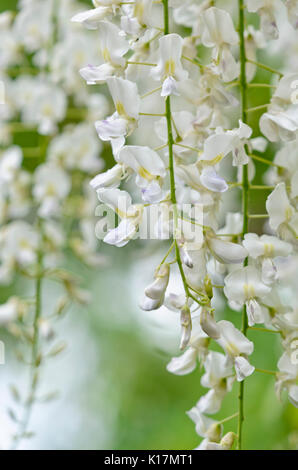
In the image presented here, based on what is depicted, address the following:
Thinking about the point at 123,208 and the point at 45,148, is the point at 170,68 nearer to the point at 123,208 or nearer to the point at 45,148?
the point at 123,208

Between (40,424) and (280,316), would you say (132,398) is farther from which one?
(280,316)

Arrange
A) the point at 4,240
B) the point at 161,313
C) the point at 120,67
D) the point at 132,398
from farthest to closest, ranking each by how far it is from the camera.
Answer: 1. the point at 132,398
2. the point at 161,313
3. the point at 4,240
4. the point at 120,67

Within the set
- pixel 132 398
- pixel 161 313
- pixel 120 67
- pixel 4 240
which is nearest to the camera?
pixel 120 67

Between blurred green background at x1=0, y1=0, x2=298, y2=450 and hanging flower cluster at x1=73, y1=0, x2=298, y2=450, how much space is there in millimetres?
431

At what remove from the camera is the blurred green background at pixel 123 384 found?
101 cm

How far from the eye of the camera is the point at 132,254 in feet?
4.04

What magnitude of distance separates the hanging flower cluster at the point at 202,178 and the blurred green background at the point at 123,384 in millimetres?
431

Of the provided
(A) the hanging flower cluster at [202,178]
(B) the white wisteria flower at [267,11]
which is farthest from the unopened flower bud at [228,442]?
(B) the white wisteria flower at [267,11]

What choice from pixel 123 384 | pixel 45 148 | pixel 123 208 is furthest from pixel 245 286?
pixel 123 384

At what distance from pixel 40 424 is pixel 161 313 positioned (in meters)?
0.29

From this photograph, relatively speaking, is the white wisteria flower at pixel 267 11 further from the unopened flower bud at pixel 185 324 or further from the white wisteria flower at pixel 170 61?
the unopened flower bud at pixel 185 324

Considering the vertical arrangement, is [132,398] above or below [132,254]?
below

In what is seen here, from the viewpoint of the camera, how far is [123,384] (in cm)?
121
